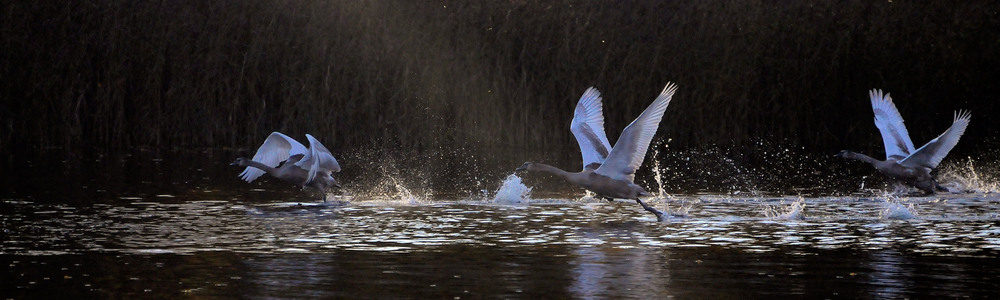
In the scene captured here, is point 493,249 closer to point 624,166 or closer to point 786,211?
point 624,166

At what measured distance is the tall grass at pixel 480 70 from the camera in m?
26.8

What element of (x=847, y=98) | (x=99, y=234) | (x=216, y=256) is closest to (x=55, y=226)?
(x=99, y=234)

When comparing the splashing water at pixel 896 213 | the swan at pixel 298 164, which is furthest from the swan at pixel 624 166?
the swan at pixel 298 164

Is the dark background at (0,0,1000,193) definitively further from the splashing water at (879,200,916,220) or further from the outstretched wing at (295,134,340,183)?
the splashing water at (879,200,916,220)

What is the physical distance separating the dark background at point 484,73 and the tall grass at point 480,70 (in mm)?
37

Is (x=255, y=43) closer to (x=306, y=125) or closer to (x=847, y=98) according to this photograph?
(x=306, y=125)

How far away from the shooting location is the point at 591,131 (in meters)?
17.2

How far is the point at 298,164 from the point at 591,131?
142 inches

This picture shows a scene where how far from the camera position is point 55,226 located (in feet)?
45.5

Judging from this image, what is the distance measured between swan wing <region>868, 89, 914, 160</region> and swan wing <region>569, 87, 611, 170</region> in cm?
466

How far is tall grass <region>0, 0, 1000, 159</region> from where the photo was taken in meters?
26.8

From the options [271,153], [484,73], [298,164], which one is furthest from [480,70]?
[298,164]

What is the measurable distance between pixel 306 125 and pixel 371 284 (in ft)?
57.5

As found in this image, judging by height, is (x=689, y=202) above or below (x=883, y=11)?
below
